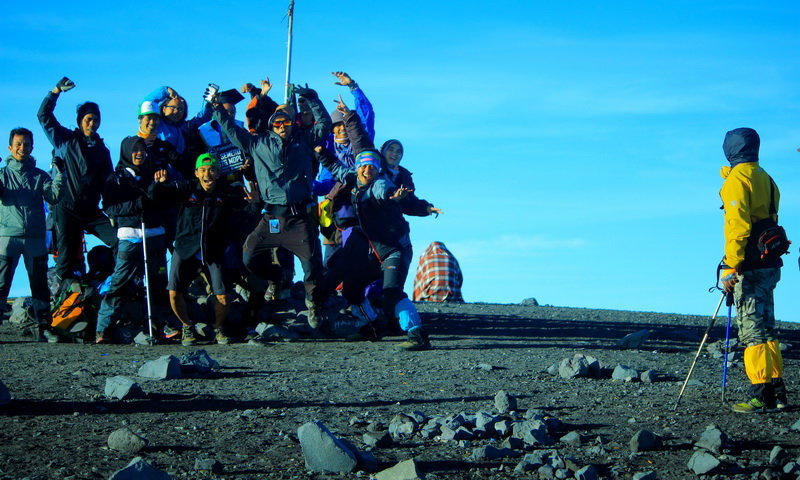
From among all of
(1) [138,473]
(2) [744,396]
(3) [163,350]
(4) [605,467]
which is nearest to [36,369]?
(3) [163,350]

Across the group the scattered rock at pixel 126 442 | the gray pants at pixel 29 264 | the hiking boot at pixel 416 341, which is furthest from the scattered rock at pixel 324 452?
the gray pants at pixel 29 264

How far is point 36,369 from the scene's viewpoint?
8953mm

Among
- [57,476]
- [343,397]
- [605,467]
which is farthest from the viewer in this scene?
[343,397]

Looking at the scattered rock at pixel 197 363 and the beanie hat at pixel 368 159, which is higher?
the beanie hat at pixel 368 159

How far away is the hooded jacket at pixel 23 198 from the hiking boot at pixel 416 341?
182 inches

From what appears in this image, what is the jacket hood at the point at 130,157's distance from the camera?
1074 cm

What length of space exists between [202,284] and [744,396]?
8053 mm

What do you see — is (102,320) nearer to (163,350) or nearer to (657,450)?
(163,350)

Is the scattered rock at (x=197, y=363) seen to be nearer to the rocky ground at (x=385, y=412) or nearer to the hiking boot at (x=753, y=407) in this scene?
the rocky ground at (x=385, y=412)

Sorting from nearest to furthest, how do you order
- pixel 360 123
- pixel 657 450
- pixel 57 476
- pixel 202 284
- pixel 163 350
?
pixel 57 476
pixel 657 450
pixel 163 350
pixel 360 123
pixel 202 284

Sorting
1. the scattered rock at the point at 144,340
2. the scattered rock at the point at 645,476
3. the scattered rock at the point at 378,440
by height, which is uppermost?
the scattered rock at the point at 144,340

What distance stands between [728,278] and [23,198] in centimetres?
829

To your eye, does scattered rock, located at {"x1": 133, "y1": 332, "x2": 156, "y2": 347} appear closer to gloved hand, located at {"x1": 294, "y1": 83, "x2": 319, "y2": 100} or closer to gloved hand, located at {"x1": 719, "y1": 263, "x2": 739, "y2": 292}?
gloved hand, located at {"x1": 294, "y1": 83, "x2": 319, "y2": 100}

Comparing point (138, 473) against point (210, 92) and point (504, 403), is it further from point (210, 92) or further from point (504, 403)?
point (210, 92)
